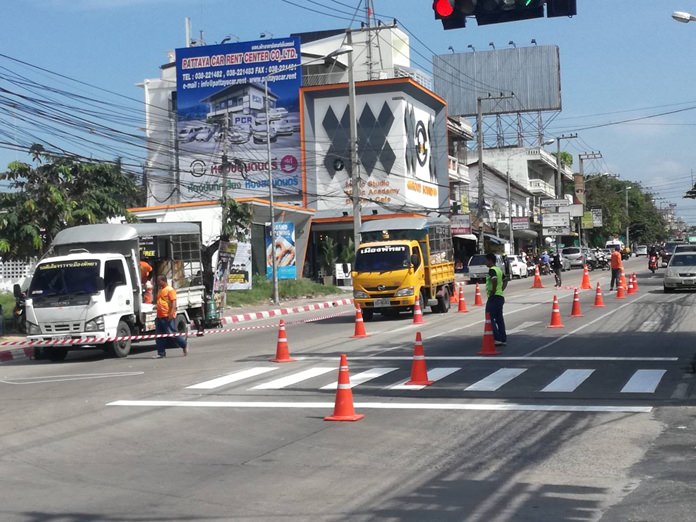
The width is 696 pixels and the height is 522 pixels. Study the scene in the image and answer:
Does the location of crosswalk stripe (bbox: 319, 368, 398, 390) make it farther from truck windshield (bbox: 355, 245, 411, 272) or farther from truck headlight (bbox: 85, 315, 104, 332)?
truck windshield (bbox: 355, 245, 411, 272)

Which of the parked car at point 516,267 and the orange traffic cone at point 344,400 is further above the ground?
the parked car at point 516,267

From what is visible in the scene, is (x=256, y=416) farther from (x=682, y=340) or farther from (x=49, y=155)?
(x=49, y=155)

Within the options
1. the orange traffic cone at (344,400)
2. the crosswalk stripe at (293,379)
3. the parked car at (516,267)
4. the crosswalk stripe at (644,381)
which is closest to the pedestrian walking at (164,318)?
the crosswalk stripe at (293,379)

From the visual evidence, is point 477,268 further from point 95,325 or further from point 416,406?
point 416,406

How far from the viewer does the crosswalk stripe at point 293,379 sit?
1453cm

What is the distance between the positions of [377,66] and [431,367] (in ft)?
182

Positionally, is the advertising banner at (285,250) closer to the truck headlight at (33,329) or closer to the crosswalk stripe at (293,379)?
the truck headlight at (33,329)

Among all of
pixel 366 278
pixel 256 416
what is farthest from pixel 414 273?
pixel 256 416

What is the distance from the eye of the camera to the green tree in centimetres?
2758

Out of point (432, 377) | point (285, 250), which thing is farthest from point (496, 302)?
point (285, 250)

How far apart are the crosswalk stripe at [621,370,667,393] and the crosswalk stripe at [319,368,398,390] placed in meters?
3.88

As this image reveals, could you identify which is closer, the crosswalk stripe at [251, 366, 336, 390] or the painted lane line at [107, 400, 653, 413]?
the painted lane line at [107, 400, 653, 413]

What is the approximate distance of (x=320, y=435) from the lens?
1044cm

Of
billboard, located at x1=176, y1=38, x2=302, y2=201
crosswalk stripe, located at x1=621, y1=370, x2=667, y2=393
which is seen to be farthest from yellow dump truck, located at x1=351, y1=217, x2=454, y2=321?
billboard, located at x1=176, y1=38, x2=302, y2=201
